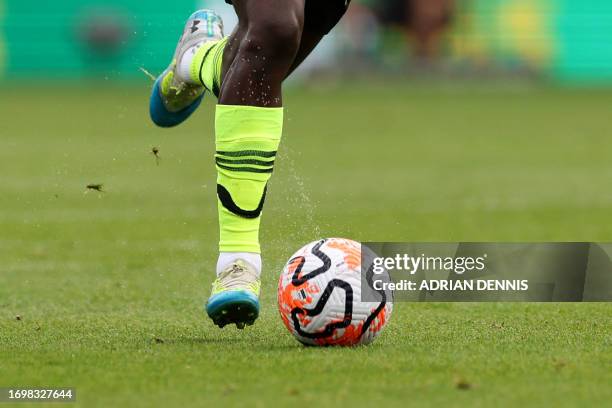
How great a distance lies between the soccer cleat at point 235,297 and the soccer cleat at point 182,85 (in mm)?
1486

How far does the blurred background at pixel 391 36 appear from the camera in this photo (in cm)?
2981

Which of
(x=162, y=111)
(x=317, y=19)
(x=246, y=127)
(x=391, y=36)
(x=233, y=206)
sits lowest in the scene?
(x=233, y=206)

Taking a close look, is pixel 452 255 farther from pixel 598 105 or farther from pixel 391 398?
pixel 598 105

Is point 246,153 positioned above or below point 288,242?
below

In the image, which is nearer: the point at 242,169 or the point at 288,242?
the point at 242,169

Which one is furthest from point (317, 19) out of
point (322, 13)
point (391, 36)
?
point (391, 36)

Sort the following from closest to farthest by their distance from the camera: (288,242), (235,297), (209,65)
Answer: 1. (235,297)
2. (209,65)
3. (288,242)

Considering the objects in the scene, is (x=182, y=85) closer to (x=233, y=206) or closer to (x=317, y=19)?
(x=317, y=19)

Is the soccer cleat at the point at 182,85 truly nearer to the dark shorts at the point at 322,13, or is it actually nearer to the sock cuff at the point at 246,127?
the dark shorts at the point at 322,13

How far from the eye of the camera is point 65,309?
5887mm

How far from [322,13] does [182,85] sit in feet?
3.33

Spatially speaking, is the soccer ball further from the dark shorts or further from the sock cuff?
the dark shorts

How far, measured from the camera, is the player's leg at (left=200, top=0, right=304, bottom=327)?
487 cm

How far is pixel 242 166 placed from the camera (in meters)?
4.99
